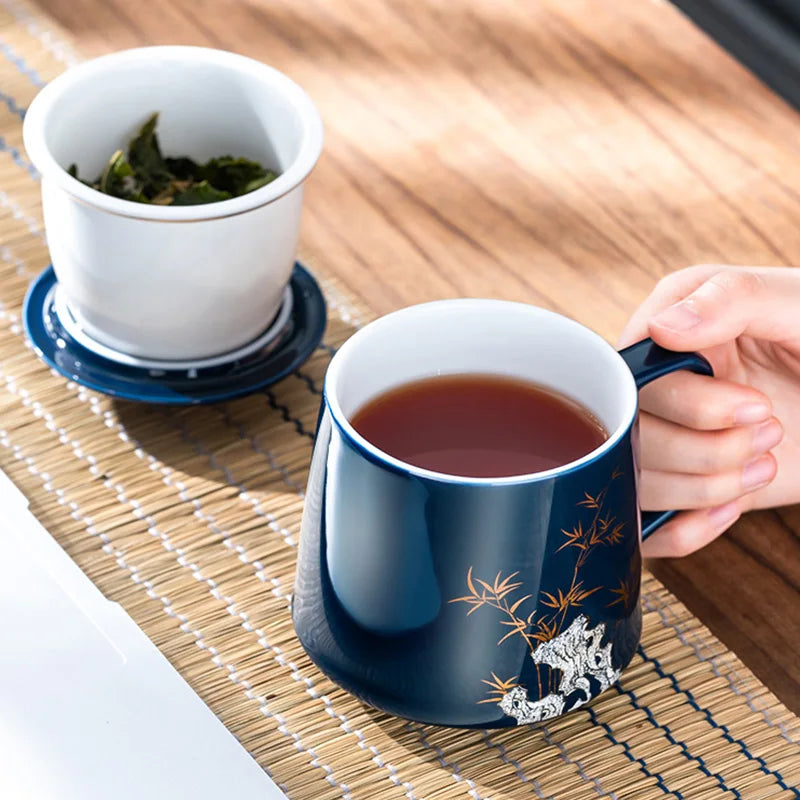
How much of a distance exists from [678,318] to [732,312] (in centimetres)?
7

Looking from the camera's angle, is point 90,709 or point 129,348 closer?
point 90,709

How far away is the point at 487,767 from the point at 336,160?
1.92 feet

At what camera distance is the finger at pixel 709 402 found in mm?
734

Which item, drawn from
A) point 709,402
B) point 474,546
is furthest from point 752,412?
point 474,546

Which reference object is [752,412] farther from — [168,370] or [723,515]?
[168,370]

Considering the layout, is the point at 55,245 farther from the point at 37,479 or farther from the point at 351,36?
the point at 351,36

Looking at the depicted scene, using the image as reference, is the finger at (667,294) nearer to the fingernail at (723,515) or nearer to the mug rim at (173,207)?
the fingernail at (723,515)

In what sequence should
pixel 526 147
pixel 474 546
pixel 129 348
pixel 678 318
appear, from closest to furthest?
pixel 474 546, pixel 678 318, pixel 129 348, pixel 526 147

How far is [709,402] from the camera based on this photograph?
29.0 inches

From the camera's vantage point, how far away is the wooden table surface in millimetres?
967

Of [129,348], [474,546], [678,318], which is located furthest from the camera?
[129,348]

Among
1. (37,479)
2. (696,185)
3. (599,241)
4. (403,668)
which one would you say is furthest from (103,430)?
(696,185)

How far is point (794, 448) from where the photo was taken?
32.7 inches

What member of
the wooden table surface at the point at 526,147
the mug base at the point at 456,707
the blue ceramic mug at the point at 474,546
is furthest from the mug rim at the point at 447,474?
the wooden table surface at the point at 526,147
